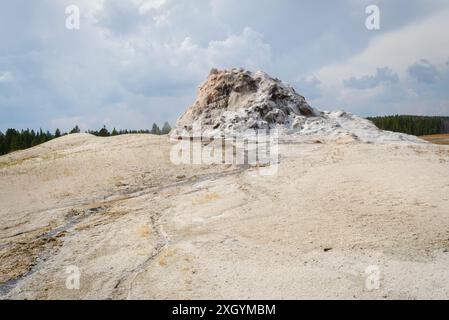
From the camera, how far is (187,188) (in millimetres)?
16016

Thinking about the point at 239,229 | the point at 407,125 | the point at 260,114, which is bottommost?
the point at 239,229

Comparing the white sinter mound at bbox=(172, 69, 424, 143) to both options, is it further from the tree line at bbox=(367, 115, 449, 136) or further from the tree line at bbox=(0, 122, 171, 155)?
the tree line at bbox=(367, 115, 449, 136)

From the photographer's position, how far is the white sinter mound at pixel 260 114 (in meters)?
23.9

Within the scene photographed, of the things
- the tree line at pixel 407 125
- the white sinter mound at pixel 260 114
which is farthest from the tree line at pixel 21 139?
the tree line at pixel 407 125

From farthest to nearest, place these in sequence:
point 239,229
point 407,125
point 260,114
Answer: point 407,125
point 260,114
point 239,229

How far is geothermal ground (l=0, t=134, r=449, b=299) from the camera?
770cm

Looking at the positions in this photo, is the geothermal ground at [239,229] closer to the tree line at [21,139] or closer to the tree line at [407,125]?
the tree line at [21,139]

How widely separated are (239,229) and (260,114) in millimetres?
15386

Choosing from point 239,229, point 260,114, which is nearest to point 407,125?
point 260,114

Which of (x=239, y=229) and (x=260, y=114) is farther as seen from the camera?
(x=260, y=114)

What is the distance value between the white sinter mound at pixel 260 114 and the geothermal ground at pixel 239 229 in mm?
5050

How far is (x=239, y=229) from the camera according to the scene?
1041cm

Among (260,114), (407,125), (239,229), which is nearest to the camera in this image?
(239,229)

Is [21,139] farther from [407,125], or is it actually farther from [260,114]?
[407,125]
